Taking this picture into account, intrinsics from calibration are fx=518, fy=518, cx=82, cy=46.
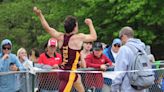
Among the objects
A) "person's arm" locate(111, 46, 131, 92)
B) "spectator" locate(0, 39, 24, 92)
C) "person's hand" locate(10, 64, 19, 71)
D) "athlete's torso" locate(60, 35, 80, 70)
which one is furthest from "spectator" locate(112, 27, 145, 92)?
"person's hand" locate(10, 64, 19, 71)

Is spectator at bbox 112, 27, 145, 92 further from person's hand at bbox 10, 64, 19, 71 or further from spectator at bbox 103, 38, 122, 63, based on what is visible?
spectator at bbox 103, 38, 122, 63

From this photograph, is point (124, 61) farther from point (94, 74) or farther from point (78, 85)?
point (94, 74)

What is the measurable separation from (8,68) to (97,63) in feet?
6.12

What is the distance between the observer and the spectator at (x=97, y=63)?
10062mm

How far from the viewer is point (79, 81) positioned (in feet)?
30.6

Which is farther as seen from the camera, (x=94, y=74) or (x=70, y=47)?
(x=94, y=74)

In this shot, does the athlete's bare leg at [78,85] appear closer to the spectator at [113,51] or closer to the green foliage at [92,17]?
the spectator at [113,51]

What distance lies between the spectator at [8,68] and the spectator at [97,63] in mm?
1398

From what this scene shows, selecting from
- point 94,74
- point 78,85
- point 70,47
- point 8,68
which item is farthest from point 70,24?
point 8,68

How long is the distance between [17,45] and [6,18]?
2035 mm

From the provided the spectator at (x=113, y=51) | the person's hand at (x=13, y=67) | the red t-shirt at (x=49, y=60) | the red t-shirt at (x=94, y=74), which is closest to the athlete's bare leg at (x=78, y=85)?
the red t-shirt at (x=94, y=74)

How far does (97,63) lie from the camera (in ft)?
34.6

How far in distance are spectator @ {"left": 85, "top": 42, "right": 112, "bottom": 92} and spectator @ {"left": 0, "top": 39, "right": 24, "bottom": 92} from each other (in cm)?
140

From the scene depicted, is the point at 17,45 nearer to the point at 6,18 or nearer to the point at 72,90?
the point at 6,18
